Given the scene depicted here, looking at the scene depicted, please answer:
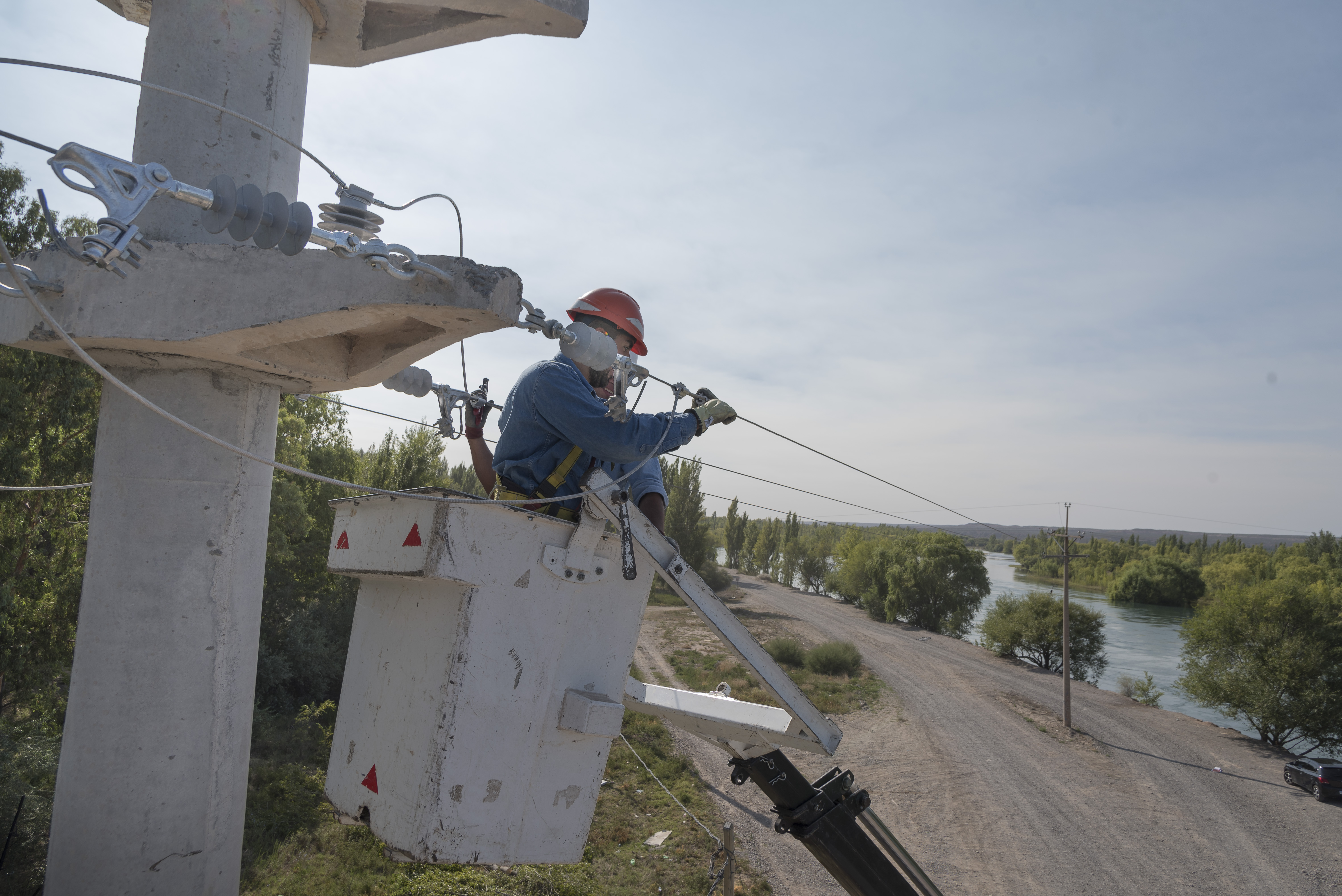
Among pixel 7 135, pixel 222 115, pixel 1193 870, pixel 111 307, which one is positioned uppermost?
pixel 222 115

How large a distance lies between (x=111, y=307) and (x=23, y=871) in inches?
373

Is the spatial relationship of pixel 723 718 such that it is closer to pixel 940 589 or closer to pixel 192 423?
pixel 192 423

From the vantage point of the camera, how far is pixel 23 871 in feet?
27.9

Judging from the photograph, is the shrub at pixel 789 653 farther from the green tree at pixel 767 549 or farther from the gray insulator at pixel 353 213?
the green tree at pixel 767 549

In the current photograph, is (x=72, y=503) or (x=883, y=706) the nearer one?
(x=72, y=503)

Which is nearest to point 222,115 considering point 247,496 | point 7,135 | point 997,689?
point 7,135

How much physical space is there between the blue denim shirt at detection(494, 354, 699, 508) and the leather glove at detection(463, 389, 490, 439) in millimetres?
667

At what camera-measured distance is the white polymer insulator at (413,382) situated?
4273 mm

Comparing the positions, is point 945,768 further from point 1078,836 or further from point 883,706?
point 883,706

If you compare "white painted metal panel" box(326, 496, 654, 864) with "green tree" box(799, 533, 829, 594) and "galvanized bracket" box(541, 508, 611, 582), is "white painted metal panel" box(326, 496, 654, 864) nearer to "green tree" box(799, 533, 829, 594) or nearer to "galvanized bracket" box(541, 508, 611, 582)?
"galvanized bracket" box(541, 508, 611, 582)

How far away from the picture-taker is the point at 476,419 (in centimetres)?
456

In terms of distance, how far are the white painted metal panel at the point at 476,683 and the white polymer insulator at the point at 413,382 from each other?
1.03 metres

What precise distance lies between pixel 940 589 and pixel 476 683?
53258 mm

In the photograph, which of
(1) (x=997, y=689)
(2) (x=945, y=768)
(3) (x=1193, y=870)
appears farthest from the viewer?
→ (1) (x=997, y=689)
